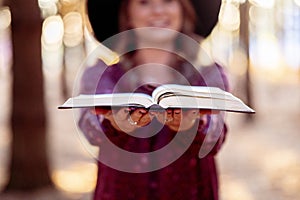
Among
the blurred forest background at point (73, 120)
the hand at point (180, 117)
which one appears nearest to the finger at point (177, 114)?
the hand at point (180, 117)

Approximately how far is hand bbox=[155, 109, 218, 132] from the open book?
0.03m

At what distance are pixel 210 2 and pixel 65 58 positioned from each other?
7.87 m

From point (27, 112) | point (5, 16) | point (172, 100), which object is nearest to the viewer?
point (172, 100)

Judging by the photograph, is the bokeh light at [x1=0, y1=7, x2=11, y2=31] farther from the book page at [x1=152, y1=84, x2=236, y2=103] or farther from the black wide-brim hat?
the book page at [x1=152, y1=84, x2=236, y2=103]

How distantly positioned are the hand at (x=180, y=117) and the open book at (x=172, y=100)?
3 cm

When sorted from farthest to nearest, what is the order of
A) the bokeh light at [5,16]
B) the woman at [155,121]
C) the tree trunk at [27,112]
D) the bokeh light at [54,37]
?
1. the bokeh light at [54,37]
2. the bokeh light at [5,16]
3. the tree trunk at [27,112]
4. the woman at [155,121]

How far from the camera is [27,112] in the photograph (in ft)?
10.7

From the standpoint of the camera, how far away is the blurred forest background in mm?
3201

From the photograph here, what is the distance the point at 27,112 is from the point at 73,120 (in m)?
0.68

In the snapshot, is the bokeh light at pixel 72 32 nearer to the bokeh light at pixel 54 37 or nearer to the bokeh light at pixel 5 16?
Result: the bokeh light at pixel 54 37

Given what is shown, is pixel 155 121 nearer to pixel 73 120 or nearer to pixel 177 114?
pixel 177 114

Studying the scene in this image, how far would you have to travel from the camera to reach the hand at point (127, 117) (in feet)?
3.30

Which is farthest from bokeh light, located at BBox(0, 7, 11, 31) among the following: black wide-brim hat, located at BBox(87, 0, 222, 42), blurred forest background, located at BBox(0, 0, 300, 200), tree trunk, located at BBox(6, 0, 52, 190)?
black wide-brim hat, located at BBox(87, 0, 222, 42)

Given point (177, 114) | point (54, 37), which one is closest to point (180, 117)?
point (177, 114)
